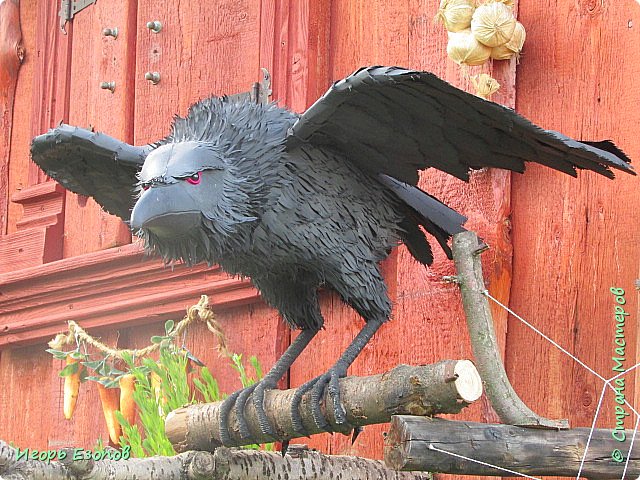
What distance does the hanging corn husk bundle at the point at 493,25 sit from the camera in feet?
11.1

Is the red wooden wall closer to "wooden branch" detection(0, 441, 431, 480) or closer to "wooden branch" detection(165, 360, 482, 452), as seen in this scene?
"wooden branch" detection(0, 441, 431, 480)

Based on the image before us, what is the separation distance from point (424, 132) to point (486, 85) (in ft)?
1.98

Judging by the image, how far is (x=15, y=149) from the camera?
17.9 ft

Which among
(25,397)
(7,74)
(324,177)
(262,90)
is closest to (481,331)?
(324,177)

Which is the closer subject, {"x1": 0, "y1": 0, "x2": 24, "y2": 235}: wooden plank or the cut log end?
the cut log end

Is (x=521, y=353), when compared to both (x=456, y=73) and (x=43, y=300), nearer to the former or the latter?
(x=456, y=73)

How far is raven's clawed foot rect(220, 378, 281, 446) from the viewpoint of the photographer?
9.69 ft

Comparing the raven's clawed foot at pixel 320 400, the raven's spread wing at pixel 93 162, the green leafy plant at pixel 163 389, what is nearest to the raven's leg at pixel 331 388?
the raven's clawed foot at pixel 320 400

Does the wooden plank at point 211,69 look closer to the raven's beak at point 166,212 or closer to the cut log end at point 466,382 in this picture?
the raven's beak at point 166,212

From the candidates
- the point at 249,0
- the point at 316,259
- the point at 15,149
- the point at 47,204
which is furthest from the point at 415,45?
the point at 15,149

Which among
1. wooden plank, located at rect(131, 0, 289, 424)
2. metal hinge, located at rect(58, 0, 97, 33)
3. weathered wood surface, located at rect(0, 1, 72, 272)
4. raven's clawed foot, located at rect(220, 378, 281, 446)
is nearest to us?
raven's clawed foot, located at rect(220, 378, 281, 446)

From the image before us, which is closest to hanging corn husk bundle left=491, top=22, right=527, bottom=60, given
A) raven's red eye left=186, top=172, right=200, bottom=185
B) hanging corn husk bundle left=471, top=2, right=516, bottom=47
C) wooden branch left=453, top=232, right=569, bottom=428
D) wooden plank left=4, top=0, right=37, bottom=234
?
hanging corn husk bundle left=471, top=2, right=516, bottom=47

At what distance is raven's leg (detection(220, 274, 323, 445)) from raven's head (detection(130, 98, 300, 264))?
27 cm

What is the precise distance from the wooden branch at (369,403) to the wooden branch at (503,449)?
5 centimetres
